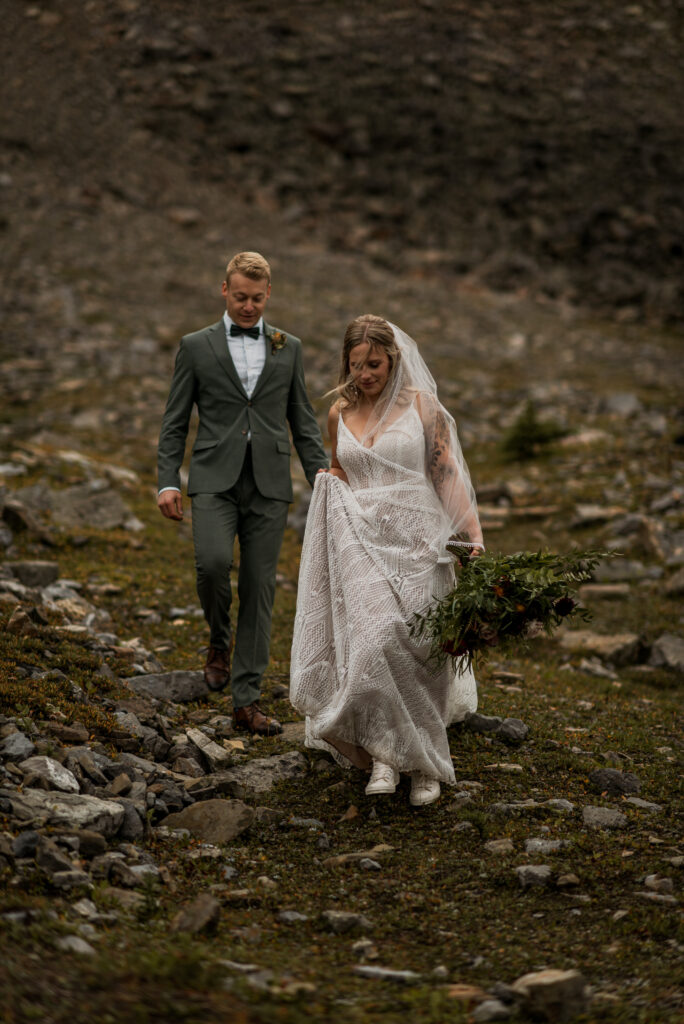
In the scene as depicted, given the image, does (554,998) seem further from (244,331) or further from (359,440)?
(244,331)

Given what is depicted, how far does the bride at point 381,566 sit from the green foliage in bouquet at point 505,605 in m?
0.27

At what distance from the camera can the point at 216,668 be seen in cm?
689

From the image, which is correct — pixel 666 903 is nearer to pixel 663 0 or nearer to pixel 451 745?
pixel 451 745

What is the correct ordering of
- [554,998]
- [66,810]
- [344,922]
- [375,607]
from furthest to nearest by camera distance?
[375,607], [66,810], [344,922], [554,998]

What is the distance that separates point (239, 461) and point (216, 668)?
1.54 m

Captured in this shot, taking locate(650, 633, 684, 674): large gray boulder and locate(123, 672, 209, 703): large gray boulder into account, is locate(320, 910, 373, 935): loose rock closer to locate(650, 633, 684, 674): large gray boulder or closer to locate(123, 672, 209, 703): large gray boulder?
locate(123, 672, 209, 703): large gray boulder

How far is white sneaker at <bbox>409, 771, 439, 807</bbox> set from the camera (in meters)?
5.32

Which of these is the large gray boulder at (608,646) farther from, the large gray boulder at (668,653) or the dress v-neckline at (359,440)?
the dress v-neckline at (359,440)

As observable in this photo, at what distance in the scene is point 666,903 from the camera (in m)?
4.27

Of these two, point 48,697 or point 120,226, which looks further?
point 120,226

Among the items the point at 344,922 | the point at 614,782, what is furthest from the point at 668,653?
the point at 344,922

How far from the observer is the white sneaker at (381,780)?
5148 millimetres

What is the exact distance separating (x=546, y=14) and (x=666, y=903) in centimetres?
3293

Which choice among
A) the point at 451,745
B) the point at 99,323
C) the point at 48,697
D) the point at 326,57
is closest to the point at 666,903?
the point at 451,745
